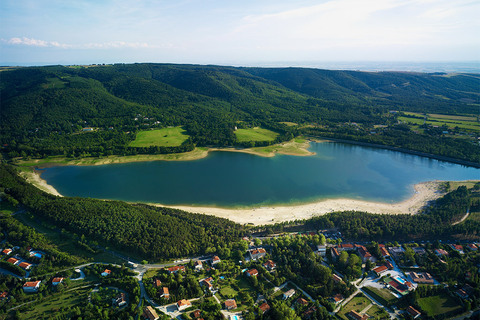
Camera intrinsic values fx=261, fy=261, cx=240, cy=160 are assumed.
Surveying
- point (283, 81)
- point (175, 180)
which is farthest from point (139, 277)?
point (283, 81)

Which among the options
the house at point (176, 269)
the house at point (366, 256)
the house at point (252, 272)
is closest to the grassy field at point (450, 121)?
the house at point (366, 256)

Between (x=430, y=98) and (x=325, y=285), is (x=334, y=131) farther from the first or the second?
(x=430, y=98)

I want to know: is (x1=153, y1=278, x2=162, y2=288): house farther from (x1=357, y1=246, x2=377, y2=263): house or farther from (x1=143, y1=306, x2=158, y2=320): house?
(x1=357, y1=246, x2=377, y2=263): house

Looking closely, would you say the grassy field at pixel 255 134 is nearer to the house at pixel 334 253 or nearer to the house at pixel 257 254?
the house at pixel 257 254

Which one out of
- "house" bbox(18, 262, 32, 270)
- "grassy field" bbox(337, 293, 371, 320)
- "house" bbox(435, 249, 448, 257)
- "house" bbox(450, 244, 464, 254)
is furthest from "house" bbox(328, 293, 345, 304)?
"house" bbox(18, 262, 32, 270)

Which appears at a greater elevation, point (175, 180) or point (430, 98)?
point (430, 98)

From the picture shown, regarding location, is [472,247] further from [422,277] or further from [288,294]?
[288,294]
